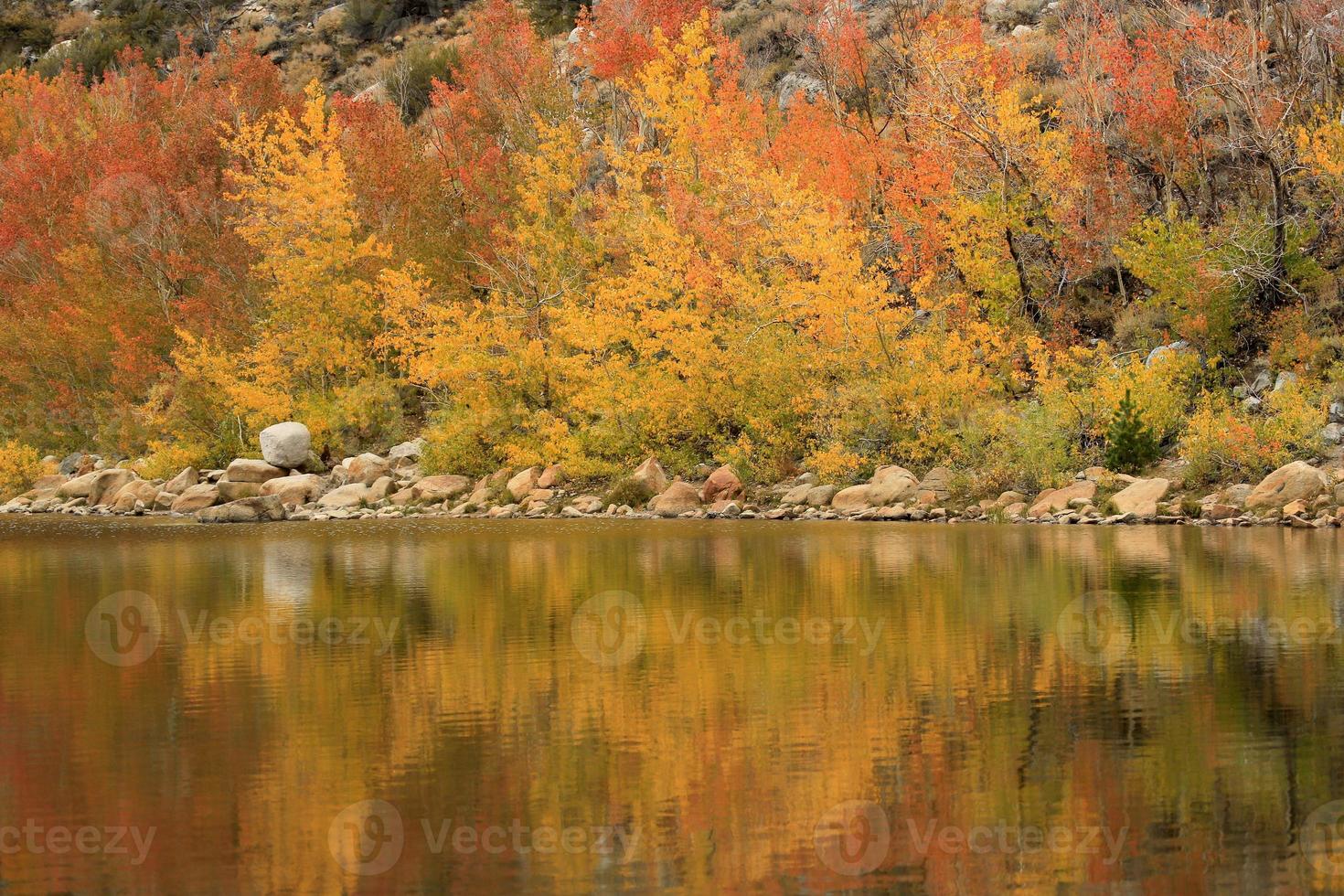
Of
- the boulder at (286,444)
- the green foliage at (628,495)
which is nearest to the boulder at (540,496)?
the green foliage at (628,495)

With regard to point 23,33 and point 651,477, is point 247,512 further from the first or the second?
point 23,33

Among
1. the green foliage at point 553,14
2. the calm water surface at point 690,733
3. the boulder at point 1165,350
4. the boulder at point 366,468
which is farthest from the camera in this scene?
the green foliage at point 553,14

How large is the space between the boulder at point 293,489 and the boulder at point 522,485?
6050 millimetres

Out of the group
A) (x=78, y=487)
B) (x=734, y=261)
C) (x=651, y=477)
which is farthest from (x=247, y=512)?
(x=734, y=261)

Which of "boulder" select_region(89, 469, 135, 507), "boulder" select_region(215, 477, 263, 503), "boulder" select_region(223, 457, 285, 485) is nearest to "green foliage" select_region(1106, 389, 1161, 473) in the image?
"boulder" select_region(215, 477, 263, 503)

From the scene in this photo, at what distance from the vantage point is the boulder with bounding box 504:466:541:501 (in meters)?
35.4

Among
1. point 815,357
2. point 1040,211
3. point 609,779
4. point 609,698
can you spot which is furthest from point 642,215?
point 609,779

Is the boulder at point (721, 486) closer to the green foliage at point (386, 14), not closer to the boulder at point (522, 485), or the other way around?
the boulder at point (522, 485)

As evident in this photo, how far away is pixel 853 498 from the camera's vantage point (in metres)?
30.4

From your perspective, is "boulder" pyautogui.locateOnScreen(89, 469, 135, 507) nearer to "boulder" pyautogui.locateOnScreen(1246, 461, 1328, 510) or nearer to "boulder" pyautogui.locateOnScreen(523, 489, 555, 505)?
"boulder" pyautogui.locateOnScreen(523, 489, 555, 505)

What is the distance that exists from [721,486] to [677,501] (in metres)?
1.03

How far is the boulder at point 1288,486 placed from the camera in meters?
25.5

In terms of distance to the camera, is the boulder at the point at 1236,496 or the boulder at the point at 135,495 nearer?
the boulder at the point at 1236,496

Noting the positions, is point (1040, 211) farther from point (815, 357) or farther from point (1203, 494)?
point (1203, 494)
